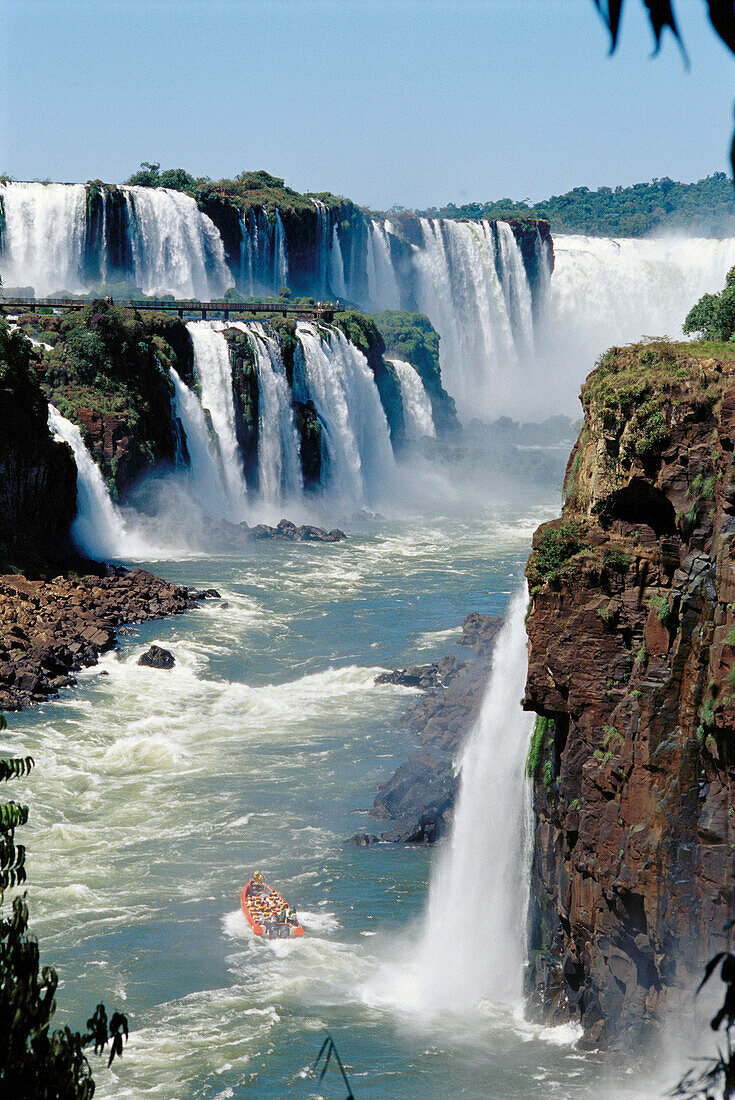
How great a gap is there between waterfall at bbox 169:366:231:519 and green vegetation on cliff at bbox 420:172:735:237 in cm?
9093

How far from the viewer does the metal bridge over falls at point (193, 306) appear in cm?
5150

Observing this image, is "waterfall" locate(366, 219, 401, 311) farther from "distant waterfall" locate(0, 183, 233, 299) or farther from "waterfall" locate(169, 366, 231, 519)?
"waterfall" locate(169, 366, 231, 519)

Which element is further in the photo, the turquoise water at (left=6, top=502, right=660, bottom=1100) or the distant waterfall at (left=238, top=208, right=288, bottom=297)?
the distant waterfall at (left=238, top=208, right=288, bottom=297)

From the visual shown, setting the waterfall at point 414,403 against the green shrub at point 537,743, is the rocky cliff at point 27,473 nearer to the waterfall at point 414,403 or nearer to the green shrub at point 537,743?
the green shrub at point 537,743

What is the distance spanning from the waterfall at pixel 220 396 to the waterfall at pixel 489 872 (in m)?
34.8

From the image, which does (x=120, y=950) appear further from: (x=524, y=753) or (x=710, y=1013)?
(x=710, y=1013)

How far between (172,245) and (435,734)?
46.3 m

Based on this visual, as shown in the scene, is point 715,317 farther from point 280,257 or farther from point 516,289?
point 516,289

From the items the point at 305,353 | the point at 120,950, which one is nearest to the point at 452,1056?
the point at 120,950

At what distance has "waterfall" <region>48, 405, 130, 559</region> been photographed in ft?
143

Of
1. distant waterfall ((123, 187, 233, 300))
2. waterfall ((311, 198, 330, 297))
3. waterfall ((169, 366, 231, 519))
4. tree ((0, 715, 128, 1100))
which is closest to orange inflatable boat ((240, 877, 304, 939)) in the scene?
tree ((0, 715, 128, 1100))

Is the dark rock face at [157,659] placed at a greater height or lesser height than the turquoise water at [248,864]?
greater

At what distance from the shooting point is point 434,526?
55750 millimetres

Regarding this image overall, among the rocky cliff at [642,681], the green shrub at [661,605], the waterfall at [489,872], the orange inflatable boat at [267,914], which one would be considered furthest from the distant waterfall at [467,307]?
the green shrub at [661,605]
